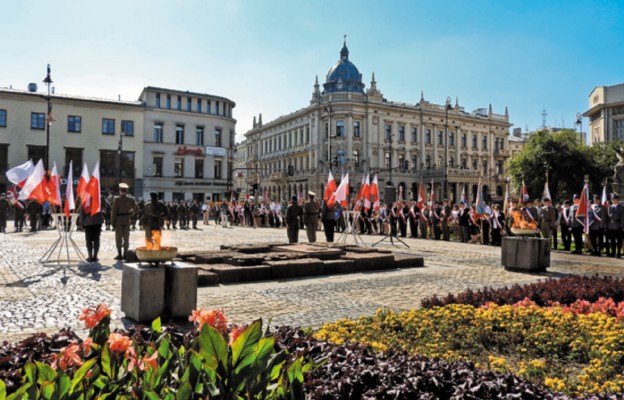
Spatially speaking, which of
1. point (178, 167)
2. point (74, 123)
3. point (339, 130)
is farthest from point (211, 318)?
point (339, 130)

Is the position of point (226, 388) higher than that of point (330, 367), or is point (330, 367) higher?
point (226, 388)

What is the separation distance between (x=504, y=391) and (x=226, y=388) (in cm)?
204

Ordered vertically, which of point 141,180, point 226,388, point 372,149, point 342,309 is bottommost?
point 342,309

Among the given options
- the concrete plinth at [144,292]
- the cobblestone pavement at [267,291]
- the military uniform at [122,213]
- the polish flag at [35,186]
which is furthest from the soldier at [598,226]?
the polish flag at [35,186]

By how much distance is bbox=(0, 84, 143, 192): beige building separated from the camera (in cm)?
5059

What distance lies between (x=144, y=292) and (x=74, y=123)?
53.1 meters

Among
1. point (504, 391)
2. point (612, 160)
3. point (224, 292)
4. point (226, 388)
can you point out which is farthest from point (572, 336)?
point (612, 160)

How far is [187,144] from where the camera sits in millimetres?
61875

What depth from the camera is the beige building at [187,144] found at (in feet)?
195

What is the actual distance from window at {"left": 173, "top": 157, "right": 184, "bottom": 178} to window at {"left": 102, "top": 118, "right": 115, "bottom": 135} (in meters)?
8.36

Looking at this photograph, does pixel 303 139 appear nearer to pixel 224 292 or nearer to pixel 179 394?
pixel 224 292

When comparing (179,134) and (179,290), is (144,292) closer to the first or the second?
(179,290)

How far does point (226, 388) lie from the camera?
2.25 meters

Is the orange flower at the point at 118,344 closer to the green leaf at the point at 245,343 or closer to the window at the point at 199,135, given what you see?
the green leaf at the point at 245,343
